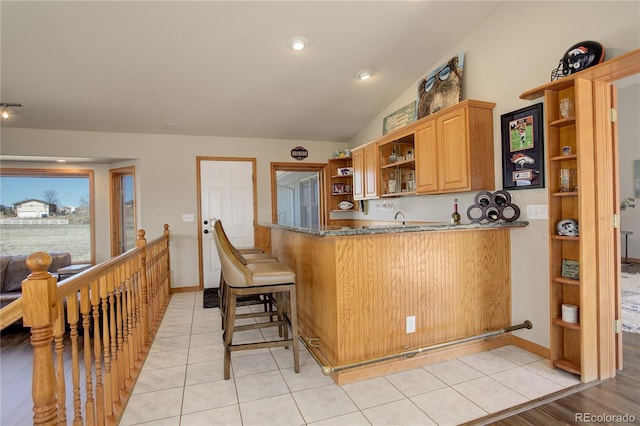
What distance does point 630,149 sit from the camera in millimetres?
5730

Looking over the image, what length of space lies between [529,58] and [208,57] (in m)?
2.84

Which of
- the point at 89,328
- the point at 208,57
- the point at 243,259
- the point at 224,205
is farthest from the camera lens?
the point at 224,205

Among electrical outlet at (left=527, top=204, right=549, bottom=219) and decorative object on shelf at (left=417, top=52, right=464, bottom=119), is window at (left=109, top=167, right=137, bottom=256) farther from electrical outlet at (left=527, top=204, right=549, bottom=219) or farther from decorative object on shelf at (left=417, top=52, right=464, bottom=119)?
electrical outlet at (left=527, top=204, right=549, bottom=219)

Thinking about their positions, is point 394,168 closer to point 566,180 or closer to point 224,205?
point 566,180

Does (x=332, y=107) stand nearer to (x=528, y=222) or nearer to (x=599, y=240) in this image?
(x=528, y=222)

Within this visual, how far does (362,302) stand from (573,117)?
6.20 feet

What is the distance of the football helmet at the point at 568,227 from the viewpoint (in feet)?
7.22

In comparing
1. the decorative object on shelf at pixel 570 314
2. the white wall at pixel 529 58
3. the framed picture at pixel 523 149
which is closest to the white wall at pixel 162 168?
the white wall at pixel 529 58

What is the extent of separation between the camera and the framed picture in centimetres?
253

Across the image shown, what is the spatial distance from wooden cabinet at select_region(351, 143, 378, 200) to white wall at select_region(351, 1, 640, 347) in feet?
4.54

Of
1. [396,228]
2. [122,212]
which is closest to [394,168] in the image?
[396,228]

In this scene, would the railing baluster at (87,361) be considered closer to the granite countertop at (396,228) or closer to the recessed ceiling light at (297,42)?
the granite countertop at (396,228)

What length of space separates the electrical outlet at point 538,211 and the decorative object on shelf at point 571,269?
1.20 feet

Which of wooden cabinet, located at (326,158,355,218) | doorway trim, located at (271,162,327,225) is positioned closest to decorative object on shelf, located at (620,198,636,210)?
wooden cabinet, located at (326,158,355,218)
